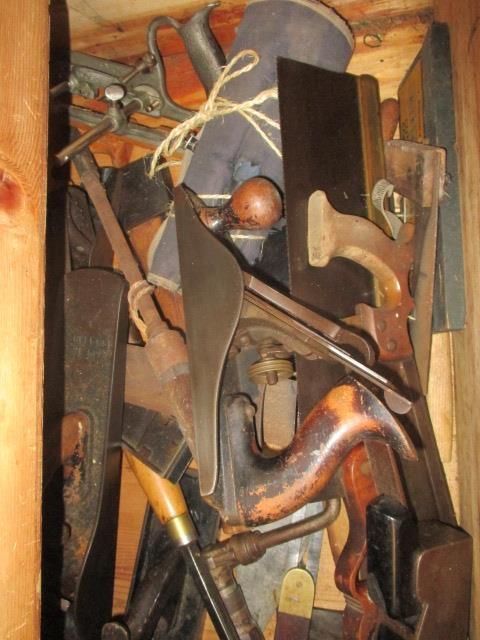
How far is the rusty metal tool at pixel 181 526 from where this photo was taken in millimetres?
917

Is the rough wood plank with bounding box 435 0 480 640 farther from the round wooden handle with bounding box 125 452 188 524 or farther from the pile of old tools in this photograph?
the round wooden handle with bounding box 125 452 188 524

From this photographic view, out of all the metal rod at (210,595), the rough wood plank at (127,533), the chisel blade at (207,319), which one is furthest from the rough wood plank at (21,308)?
the rough wood plank at (127,533)

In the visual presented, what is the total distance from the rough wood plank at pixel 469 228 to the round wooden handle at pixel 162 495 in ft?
1.58

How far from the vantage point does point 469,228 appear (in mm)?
791

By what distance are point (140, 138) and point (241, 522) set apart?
27.6 inches

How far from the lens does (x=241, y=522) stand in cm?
67

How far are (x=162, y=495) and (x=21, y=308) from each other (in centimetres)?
52

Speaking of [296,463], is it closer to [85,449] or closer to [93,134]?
[85,449]

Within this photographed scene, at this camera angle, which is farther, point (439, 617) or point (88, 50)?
point (88, 50)

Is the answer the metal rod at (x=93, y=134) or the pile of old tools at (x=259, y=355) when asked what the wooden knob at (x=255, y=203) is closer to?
the pile of old tools at (x=259, y=355)

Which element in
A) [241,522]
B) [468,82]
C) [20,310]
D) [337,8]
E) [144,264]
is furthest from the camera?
[144,264]

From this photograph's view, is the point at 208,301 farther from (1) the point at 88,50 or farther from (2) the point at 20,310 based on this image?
(1) the point at 88,50

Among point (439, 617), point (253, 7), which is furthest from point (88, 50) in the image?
point (439, 617)

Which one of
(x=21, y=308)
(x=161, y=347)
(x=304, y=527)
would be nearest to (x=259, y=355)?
(x=161, y=347)
